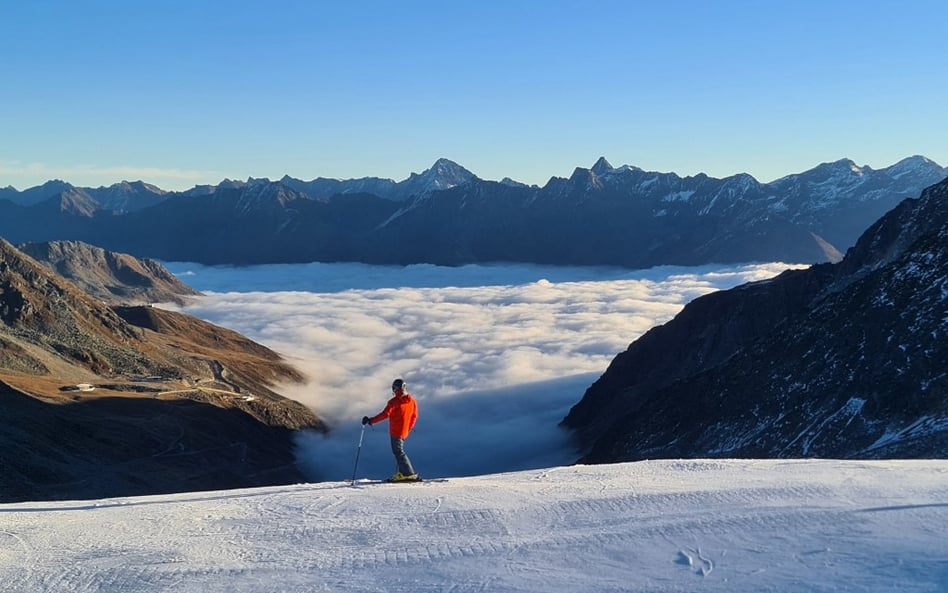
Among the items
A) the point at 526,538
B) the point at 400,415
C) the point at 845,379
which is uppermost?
the point at 400,415

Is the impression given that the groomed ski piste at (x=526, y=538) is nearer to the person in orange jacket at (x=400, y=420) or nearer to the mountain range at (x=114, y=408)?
the person in orange jacket at (x=400, y=420)

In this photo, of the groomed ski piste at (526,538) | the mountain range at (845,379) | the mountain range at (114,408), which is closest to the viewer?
the groomed ski piste at (526,538)

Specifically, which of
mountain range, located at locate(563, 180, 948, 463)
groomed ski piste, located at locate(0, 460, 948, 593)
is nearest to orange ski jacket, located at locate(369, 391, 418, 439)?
groomed ski piste, located at locate(0, 460, 948, 593)

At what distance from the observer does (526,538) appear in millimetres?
10945

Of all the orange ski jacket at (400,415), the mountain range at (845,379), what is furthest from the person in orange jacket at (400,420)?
the mountain range at (845,379)

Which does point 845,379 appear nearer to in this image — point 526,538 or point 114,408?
point 526,538

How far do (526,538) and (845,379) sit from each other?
4120cm

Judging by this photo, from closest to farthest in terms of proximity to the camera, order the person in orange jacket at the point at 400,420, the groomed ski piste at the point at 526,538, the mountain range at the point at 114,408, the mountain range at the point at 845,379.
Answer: the groomed ski piste at the point at 526,538, the person in orange jacket at the point at 400,420, the mountain range at the point at 845,379, the mountain range at the point at 114,408

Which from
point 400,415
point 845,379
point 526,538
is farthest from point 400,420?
point 845,379

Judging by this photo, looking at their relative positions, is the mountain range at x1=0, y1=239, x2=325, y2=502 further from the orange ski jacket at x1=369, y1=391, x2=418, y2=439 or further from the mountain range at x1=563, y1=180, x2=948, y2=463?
the orange ski jacket at x1=369, y1=391, x2=418, y2=439

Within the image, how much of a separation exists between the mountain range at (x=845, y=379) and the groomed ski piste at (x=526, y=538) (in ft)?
80.9

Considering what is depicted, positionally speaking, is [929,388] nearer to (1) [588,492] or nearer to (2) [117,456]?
(1) [588,492]

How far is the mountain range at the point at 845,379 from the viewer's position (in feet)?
134

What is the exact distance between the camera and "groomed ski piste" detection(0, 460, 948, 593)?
30.3 ft
